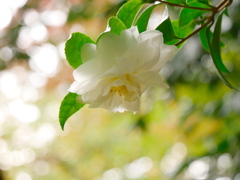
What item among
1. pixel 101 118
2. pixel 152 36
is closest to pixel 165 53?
pixel 152 36

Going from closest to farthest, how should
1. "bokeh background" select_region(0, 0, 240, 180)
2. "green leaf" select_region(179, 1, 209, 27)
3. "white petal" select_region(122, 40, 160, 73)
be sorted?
"white petal" select_region(122, 40, 160, 73) < "green leaf" select_region(179, 1, 209, 27) < "bokeh background" select_region(0, 0, 240, 180)

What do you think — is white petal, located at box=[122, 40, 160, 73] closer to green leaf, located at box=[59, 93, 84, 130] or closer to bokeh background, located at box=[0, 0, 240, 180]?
green leaf, located at box=[59, 93, 84, 130]

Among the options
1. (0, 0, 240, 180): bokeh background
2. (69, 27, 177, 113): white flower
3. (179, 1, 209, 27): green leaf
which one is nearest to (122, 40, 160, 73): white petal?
(69, 27, 177, 113): white flower

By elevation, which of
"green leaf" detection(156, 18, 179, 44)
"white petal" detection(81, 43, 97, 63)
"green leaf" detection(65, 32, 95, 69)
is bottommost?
"white petal" detection(81, 43, 97, 63)

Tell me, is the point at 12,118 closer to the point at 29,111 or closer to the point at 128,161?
the point at 29,111

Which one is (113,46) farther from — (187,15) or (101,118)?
(101,118)

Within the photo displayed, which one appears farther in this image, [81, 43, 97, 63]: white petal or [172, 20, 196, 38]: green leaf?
[172, 20, 196, 38]: green leaf

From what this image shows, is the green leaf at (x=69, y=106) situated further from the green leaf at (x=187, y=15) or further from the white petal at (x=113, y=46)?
the green leaf at (x=187, y=15)
